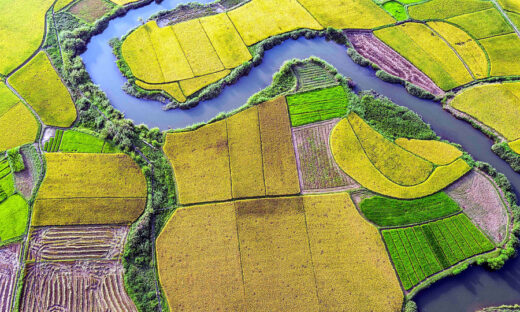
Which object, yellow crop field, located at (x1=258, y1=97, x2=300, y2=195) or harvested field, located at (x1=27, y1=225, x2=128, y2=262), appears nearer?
harvested field, located at (x1=27, y1=225, x2=128, y2=262)

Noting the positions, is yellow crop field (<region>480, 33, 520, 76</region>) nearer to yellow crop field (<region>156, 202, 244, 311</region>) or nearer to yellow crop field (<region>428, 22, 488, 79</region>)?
yellow crop field (<region>428, 22, 488, 79</region>)

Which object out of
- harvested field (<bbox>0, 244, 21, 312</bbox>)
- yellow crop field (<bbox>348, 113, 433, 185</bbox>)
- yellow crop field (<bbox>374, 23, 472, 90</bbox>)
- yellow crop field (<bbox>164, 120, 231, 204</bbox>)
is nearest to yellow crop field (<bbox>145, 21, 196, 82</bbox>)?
yellow crop field (<bbox>164, 120, 231, 204</bbox>)

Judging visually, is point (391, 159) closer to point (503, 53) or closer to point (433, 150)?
point (433, 150)

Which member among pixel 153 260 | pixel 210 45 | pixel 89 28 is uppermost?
pixel 89 28

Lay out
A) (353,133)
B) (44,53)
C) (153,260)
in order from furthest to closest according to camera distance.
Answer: (44,53), (353,133), (153,260)

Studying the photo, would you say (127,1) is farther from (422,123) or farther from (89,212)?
(422,123)

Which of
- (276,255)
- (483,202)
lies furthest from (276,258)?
(483,202)

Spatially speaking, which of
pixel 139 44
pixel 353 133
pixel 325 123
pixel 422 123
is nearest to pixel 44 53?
pixel 139 44
